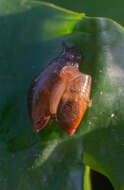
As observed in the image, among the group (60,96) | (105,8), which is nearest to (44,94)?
(60,96)

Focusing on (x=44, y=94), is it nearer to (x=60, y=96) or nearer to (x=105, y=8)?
(x=60, y=96)

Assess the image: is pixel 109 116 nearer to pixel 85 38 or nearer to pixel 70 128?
pixel 70 128

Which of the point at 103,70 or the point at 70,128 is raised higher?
the point at 103,70

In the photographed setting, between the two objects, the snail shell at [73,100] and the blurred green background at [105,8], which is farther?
the blurred green background at [105,8]

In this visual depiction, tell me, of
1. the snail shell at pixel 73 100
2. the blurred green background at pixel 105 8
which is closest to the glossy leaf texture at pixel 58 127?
the snail shell at pixel 73 100

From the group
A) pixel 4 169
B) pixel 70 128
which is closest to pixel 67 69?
pixel 70 128

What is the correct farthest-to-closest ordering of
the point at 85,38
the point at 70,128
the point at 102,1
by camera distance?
the point at 102,1, the point at 85,38, the point at 70,128

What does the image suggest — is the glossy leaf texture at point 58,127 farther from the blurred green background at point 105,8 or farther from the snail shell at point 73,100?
the blurred green background at point 105,8
